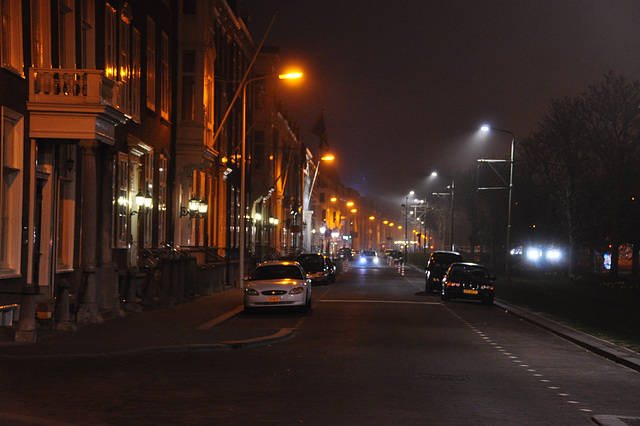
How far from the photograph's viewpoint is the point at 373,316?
25.5 m

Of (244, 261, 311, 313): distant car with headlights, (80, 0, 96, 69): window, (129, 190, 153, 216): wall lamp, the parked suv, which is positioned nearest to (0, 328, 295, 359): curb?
(244, 261, 311, 313): distant car with headlights

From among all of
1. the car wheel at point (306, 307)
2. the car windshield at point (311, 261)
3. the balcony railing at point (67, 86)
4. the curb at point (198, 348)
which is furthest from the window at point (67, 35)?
the car windshield at point (311, 261)

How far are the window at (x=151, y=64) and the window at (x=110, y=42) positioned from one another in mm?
4737

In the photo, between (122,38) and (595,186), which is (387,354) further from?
(595,186)

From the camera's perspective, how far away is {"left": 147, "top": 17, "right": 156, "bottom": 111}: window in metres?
31.5

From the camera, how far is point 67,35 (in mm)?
22781

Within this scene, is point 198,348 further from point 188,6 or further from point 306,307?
point 188,6

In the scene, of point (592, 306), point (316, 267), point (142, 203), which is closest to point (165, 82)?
point (142, 203)

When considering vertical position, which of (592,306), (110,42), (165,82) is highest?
(165,82)

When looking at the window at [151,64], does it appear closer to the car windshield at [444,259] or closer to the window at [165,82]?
the window at [165,82]

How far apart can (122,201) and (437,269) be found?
16.3 metres

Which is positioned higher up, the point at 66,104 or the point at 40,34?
the point at 40,34

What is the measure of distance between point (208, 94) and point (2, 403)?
2886 cm

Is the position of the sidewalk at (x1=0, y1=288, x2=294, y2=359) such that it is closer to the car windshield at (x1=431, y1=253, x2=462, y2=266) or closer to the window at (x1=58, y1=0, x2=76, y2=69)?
the window at (x1=58, y1=0, x2=76, y2=69)
